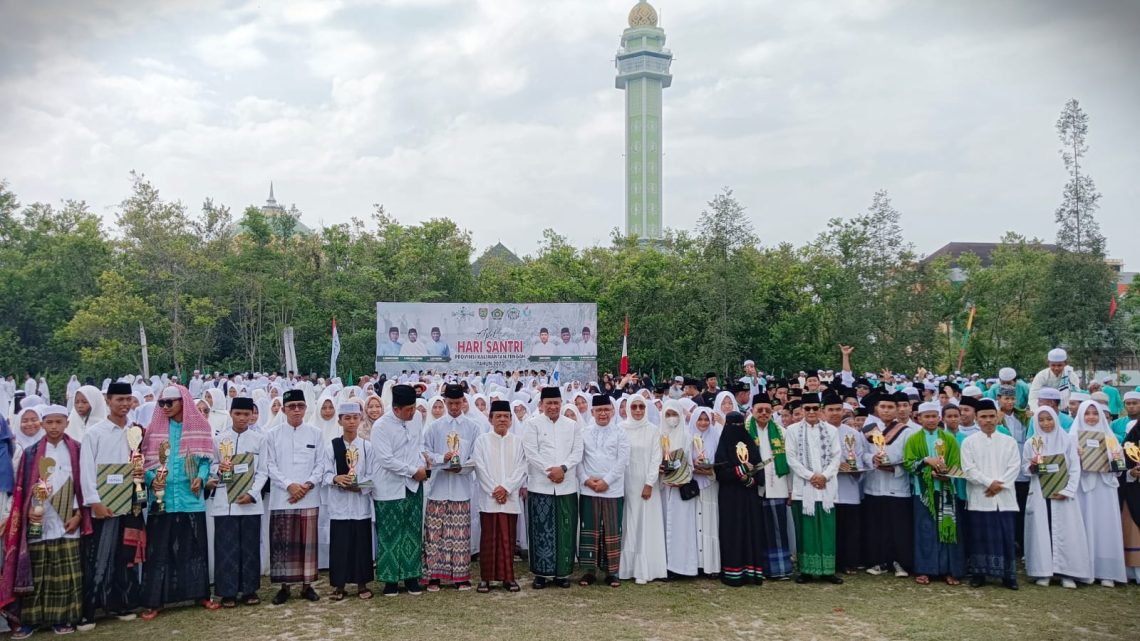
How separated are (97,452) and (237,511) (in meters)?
1.08

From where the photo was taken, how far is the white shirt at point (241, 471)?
6500 millimetres

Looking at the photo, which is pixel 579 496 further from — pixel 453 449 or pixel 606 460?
pixel 453 449

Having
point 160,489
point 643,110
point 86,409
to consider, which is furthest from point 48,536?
point 643,110

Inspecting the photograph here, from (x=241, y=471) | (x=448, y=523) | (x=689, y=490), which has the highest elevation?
(x=241, y=471)

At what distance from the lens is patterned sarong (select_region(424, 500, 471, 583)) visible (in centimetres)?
700

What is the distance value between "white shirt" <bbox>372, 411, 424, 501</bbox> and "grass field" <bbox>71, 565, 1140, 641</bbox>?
2.86ft

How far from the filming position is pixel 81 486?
19.5ft

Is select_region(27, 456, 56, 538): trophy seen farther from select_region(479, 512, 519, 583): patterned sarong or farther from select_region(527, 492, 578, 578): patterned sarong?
select_region(527, 492, 578, 578): patterned sarong

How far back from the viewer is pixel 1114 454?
7211 mm

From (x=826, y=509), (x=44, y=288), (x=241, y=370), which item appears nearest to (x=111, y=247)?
(x=44, y=288)

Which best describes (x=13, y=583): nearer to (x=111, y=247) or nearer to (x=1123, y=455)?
(x=1123, y=455)

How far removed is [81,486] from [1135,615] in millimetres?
7807

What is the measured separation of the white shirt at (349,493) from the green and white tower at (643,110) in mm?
71404

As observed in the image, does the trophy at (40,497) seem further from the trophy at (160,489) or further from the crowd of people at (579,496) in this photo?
the trophy at (160,489)
